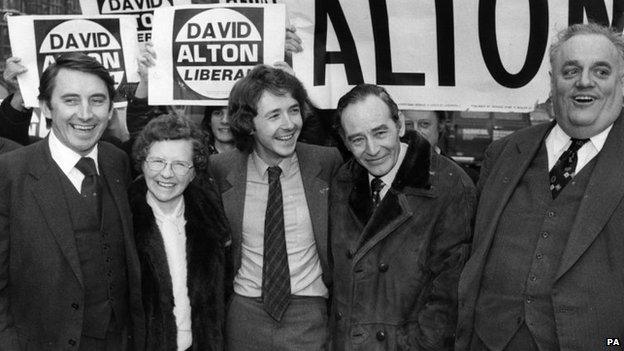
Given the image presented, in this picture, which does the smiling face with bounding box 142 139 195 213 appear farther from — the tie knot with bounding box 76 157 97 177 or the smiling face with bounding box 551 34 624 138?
the smiling face with bounding box 551 34 624 138

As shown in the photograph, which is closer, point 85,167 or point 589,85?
point 589,85

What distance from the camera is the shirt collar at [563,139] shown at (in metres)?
2.86

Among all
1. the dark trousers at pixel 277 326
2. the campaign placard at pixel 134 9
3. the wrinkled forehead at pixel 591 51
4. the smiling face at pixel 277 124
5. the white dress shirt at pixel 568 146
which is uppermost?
the campaign placard at pixel 134 9

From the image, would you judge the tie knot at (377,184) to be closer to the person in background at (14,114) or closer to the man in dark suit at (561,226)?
the man in dark suit at (561,226)

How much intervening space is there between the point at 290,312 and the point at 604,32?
1884 mm

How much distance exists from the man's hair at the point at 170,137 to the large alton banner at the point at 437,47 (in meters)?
1.02

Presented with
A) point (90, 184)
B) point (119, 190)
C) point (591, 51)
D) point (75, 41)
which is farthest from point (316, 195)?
point (75, 41)

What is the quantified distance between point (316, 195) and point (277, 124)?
40 cm

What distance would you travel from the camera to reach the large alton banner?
4105mm

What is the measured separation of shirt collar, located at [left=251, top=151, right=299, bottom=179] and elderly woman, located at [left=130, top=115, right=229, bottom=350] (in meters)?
0.28

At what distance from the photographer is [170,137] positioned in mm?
3471

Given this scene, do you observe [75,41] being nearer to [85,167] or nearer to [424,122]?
[85,167]

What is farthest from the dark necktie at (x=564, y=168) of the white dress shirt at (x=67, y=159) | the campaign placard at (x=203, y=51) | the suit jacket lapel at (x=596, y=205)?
the white dress shirt at (x=67, y=159)

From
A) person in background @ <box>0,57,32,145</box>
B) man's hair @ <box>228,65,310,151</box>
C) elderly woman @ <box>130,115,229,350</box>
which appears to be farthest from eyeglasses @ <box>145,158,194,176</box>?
person in background @ <box>0,57,32,145</box>
